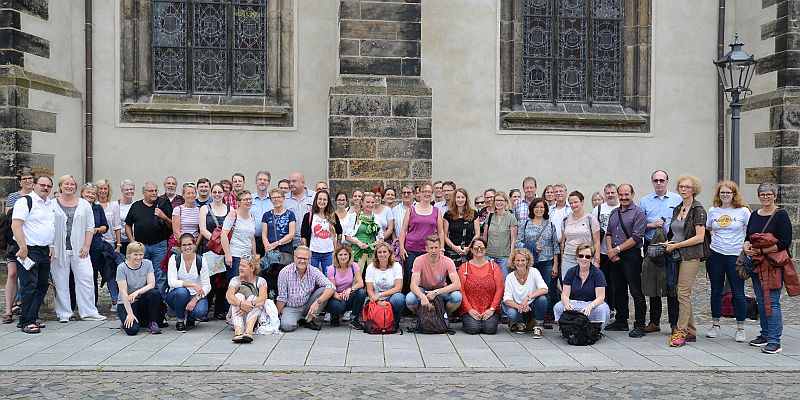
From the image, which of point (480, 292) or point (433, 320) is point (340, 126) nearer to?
point (480, 292)

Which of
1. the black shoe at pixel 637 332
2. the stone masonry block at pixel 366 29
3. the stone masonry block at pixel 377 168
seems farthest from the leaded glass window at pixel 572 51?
the black shoe at pixel 637 332

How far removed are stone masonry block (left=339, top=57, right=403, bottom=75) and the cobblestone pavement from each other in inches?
251

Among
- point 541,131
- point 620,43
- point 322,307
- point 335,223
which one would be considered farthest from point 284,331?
point 620,43

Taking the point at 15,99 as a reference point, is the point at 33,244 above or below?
below

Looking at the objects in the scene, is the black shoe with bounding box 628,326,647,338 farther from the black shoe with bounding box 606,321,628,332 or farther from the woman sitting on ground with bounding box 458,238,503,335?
the woman sitting on ground with bounding box 458,238,503,335

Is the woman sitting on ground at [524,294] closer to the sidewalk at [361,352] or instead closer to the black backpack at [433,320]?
the sidewalk at [361,352]

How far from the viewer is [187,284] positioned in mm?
8672

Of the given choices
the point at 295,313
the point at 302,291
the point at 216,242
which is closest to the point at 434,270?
the point at 302,291

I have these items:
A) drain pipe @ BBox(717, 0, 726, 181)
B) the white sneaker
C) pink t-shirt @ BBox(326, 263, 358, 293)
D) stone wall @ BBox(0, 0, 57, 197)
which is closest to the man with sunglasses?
the white sneaker

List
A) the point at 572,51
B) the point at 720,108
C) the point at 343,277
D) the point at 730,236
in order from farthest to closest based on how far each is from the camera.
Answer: the point at 572,51 → the point at 720,108 → the point at 343,277 → the point at 730,236

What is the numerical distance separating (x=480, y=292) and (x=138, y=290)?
3693 mm

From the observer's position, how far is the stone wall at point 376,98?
39.4 ft

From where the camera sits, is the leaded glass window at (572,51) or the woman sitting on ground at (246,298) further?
Answer: the leaded glass window at (572,51)

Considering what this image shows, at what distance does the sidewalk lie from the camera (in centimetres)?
698
